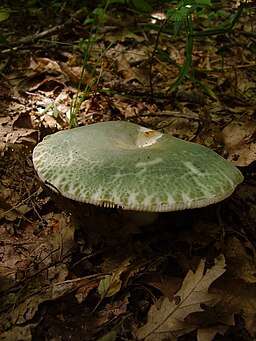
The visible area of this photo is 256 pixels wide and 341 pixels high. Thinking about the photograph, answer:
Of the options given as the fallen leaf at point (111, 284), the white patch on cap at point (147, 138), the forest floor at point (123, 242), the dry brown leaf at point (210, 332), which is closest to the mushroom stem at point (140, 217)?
the forest floor at point (123, 242)

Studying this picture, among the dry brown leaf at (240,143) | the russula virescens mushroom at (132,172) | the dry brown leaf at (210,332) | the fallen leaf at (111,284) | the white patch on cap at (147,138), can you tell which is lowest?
the fallen leaf at (111,284)

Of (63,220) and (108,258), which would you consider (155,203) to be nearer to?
(108,258)

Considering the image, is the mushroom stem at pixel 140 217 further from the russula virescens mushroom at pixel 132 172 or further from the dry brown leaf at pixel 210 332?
the dry brown leaf at pixel 210 332

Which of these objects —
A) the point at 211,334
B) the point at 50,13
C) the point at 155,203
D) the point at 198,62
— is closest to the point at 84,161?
the point at 155,203

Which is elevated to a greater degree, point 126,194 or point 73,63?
point 126,194

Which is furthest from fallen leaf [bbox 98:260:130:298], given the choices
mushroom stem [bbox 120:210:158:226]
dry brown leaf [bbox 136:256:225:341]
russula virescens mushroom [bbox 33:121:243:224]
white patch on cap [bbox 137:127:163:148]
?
white patch on cap [bbox 137:127:163:148]

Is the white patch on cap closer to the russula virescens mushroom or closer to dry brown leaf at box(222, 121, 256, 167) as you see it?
the russula virescens mushroom

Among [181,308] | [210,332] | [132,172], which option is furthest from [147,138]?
[210,332]

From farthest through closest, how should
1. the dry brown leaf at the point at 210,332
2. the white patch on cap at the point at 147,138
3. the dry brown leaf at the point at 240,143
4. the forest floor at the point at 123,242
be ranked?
1. the dry brown leaf at the point at 240,143
2. the white patch on cap at the point at 147,138
3. the forest floor at the point at 123,242
4. the dry brown leaf at the point at 210,332
